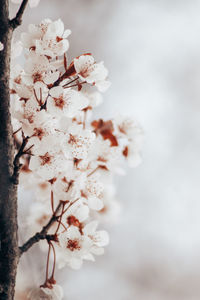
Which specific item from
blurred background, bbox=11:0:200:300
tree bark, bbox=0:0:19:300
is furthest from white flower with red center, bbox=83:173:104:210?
blurred background, bbox=11:0:200:300

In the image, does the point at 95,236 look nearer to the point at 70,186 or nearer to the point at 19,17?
the point at 70,186

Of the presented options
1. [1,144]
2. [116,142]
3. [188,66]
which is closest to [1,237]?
[1,144]

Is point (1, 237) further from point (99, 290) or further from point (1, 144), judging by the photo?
point (99, 290)

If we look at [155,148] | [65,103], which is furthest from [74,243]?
[155,148]

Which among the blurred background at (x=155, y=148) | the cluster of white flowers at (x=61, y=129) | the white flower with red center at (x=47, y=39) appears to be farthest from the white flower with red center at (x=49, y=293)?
the blurred background at (x=155, y=148)

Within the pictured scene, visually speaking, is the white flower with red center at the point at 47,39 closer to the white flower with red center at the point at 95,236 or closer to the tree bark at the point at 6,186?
the tree bark at the point at 6,186

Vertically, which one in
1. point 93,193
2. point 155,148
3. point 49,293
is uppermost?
point 155,148
